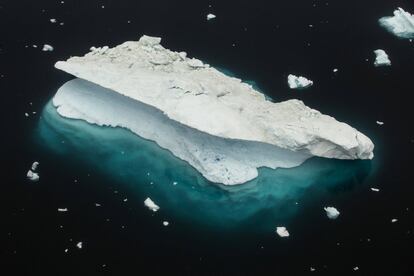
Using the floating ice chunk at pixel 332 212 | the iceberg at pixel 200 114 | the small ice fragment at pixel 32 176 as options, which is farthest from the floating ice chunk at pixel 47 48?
the floating ice chunk at pixel 332 212

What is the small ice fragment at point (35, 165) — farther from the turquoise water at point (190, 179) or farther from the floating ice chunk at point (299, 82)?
the floating ice chunk at point (299, 82)

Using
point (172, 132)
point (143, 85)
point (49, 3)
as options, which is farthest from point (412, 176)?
point (49, 3)

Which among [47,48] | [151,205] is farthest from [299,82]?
[47,48]

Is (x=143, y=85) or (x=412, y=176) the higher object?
(x=143, y=85)

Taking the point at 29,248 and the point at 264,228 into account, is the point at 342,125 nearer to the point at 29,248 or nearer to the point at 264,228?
the point at 264,228

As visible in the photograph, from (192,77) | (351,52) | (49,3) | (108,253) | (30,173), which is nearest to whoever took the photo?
(108,253)

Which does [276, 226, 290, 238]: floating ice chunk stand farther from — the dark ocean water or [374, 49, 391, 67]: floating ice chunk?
[374, 49, 391, 67]: floating ice chunk

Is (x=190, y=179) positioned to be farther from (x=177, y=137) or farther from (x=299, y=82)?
(x=299, y=82)
